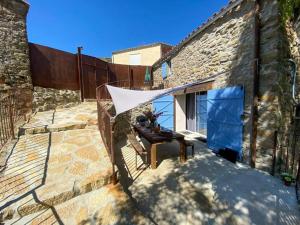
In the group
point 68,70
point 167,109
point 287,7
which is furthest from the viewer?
point 167,109

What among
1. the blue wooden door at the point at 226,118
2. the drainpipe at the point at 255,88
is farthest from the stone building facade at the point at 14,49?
the drainpipe at the point at 255,88

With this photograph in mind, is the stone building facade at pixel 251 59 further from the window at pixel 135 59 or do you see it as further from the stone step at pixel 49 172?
the window at pixel 135 59

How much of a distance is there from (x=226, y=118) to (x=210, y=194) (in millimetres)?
2494

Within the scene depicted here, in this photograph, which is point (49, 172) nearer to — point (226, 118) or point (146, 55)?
point (226, 118)

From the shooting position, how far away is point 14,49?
6.56m

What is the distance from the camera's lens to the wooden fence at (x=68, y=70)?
7301mm

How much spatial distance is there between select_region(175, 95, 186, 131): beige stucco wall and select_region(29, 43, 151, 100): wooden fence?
4.85m

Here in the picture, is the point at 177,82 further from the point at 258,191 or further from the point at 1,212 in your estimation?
the point at 1,212

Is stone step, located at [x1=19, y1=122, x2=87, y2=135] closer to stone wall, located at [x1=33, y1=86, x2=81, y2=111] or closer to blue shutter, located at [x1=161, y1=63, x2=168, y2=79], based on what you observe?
stone wall, located at [x1=33, y1=86, x2=81, y2=111]

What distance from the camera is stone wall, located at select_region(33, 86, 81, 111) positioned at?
7.10 meters

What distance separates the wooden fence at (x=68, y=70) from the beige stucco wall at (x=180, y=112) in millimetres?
4849

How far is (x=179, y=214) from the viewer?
254 centimetres

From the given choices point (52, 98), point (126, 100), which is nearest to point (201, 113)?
point (126, 100)

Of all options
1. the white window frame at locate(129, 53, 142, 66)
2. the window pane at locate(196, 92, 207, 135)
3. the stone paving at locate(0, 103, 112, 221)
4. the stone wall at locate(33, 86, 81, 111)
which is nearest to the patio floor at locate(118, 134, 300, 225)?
the stone paving at locate(0, 103, 112, 221)
